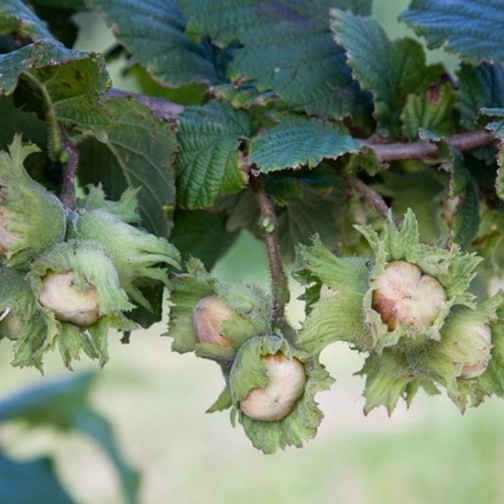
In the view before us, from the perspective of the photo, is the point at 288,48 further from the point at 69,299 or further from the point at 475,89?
the point at 69,299

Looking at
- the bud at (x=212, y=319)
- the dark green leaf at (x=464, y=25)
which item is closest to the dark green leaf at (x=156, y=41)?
the dark green leaf at (x=464, y=25)

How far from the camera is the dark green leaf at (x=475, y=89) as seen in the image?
1238 mm

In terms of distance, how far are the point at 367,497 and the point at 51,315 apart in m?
3.51

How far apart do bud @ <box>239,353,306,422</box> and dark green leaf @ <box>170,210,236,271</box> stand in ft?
0.82

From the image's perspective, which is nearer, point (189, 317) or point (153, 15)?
point (189, 317)

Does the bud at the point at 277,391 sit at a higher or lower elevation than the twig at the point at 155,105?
lower

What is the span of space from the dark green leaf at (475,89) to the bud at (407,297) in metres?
0.37

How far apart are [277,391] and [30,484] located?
124cm

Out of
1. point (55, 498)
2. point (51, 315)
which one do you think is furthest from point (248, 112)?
point (55, 498)

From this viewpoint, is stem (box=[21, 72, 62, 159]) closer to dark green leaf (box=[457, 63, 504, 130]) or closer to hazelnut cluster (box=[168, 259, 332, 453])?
hazelnut cluster (box=[168, 259, 332, 453])

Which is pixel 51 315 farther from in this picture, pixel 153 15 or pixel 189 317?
pixel 153 15

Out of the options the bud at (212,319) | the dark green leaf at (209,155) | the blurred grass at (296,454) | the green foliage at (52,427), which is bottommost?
the blurred grass at (296,454)

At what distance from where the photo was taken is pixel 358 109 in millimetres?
1263

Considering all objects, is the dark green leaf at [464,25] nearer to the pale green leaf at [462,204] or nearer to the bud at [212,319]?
the pale green leaf at [462,204]
